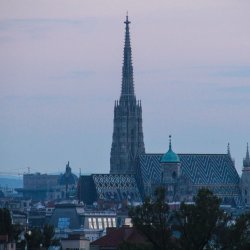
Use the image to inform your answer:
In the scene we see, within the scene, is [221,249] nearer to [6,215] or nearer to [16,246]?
[16,246]

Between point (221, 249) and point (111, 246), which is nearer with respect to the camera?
point (221, 249)

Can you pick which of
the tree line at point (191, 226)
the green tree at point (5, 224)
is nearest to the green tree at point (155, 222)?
the tree line at point (191, 226)

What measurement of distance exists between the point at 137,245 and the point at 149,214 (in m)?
2.08

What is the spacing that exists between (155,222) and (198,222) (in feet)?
5.80

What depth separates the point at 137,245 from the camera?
93.8 metres

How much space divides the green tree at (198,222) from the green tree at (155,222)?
53 cm

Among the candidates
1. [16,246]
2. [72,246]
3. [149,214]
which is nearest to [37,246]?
[16,246]

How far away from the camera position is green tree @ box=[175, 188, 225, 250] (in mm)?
91688

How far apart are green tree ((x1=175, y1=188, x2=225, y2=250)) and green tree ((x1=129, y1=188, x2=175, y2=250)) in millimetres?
532

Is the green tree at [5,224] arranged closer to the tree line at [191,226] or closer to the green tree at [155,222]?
the green tree at [155,222]

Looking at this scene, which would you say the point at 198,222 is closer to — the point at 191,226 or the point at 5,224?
the point at 191,226

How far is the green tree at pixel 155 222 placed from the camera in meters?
91.7

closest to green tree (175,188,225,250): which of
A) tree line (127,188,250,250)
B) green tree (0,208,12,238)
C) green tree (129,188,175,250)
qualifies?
tree line (127,188,250,250)

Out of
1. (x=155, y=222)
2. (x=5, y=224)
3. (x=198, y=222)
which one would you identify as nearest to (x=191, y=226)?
(x=198, y=222)
